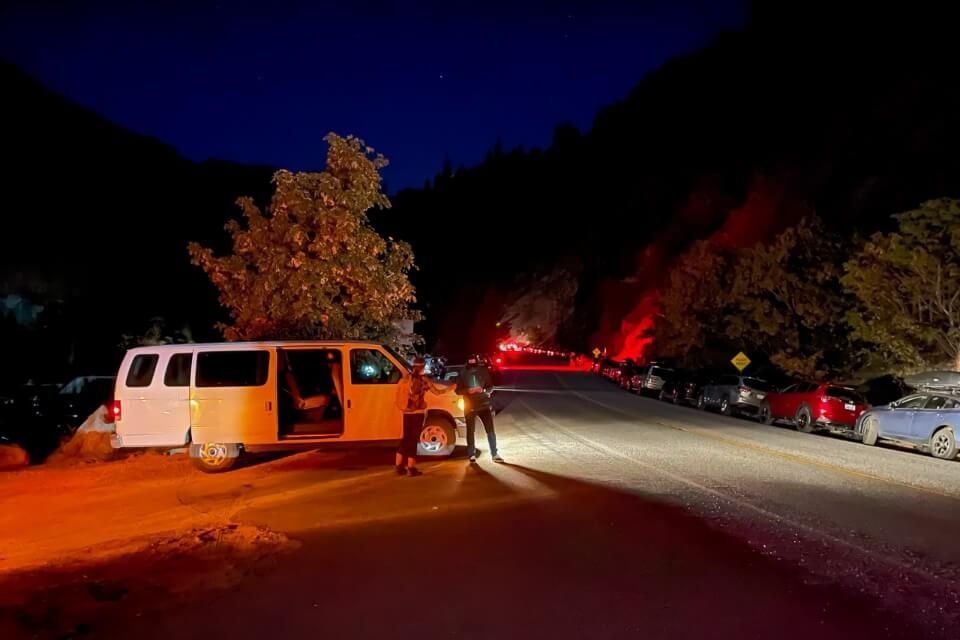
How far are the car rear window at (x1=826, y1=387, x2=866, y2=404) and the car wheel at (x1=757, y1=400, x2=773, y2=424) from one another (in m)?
3.34

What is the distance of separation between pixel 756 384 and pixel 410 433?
19.4 meters

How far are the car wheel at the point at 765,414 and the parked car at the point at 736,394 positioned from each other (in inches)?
7.9

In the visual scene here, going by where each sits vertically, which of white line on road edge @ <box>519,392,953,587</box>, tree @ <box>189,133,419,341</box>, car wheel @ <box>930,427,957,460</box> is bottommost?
white line on road edge @ <box>519,392,953,587</box>

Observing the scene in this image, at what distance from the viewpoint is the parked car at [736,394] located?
27.9m

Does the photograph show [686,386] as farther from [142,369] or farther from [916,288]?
[142,369]

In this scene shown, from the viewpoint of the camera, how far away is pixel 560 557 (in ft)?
26.0

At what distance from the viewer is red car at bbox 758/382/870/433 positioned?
22.8m

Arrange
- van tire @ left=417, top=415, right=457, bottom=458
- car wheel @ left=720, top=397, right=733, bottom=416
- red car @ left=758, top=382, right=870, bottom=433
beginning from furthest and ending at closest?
car wheel @ left=720, top=397, right=733, bottom=416
red car @ left=758, top=382, right=870, bottom=433
van tire @ left=417, top=415, right=457, bottom=458

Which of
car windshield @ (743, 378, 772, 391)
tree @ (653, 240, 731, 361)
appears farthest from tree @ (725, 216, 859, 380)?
tree @ (653, 240, 731, 361)

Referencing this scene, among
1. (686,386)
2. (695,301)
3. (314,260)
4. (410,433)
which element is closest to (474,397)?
(410,433)

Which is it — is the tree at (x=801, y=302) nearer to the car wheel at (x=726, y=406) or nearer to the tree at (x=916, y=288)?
the car wheel at (x=726, y=406)

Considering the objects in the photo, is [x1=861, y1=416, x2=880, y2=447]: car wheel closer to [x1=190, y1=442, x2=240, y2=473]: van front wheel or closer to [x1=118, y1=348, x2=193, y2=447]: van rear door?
[x1=190, y1=442, x2=240, y2=473]: van front wheel

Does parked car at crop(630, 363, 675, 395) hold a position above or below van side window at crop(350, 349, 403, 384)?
below

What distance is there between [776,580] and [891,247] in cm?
2192
